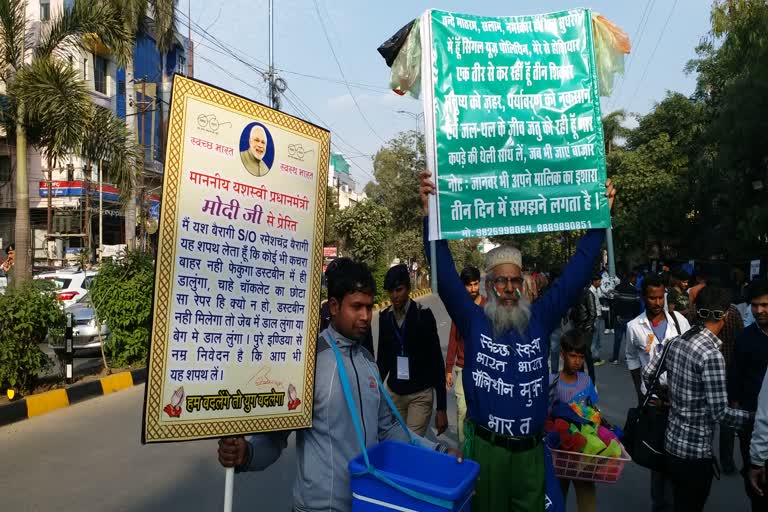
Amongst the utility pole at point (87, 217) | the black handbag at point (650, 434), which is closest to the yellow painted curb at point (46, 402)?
the black handbag at point (650, 434)

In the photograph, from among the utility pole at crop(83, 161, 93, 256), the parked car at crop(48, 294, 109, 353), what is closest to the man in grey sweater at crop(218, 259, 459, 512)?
the parked car at crop(48, 294, 109, 353)

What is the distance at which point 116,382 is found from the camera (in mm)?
10344

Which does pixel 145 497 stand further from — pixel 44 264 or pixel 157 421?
pixel 44 264

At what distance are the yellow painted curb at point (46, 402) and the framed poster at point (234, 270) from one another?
7.36 meters

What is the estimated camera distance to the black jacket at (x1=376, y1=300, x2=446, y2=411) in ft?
16.3

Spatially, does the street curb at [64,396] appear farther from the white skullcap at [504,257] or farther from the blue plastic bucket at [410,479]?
the blue plastic bucket at [410,479]

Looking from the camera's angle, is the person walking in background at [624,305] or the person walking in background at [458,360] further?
the person walking in background at [624,305]

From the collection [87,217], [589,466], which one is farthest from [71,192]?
[589,466]

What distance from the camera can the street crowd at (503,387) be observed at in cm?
255

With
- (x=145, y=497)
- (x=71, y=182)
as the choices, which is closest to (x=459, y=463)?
(x=145, y=497)

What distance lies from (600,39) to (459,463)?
226cm

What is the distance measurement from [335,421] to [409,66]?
183 centimetres

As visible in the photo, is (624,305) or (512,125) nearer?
(512,125)

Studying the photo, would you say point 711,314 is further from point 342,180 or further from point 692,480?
point 342,180
